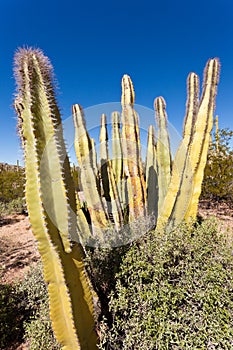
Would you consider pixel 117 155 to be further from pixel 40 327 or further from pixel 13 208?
pixel 13 208

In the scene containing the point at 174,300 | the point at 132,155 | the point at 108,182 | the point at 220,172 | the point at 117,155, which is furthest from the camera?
the point at 220,172

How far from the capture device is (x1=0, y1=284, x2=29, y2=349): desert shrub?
2.52 meters

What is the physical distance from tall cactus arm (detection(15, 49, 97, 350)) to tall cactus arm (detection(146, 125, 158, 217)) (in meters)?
3.11

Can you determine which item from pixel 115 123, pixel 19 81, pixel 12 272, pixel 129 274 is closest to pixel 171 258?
pixel 129 274

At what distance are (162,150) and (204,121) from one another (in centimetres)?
105

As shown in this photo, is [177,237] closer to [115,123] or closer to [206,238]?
[206,238]

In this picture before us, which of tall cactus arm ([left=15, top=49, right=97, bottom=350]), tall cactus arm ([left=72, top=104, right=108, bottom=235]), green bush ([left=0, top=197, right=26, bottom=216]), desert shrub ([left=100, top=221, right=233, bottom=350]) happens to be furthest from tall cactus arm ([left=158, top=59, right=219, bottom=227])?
green bush ([left=0, top=197, right=26, bottom=216])

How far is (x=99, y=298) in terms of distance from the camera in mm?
2412

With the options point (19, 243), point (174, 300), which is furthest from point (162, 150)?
point (19, 243)

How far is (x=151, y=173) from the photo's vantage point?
4.90 m

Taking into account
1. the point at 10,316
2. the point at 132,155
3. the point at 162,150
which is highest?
the point at 162,150

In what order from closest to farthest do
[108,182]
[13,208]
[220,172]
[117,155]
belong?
[108,182]
[117,155]
[220,172]
[13,208]

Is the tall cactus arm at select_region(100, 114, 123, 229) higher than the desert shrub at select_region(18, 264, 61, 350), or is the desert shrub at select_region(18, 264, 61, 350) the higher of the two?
the tall cactus arm at select_region(100, 114, 123, 229)

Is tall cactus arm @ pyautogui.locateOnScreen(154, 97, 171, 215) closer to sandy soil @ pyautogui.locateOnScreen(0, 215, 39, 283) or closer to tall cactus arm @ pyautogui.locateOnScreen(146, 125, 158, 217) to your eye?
tall cactus arm @ pyautogui.locateOnScreen(146, 125, 158, 217)
